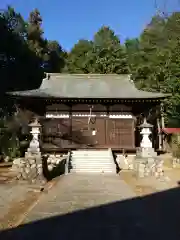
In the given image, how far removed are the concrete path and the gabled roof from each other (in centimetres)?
1087

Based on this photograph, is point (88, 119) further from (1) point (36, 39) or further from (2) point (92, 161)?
(1) point (36, 39)

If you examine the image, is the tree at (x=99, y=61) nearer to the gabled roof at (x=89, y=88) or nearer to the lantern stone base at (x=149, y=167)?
the gabled roof at (x=89, y=88)

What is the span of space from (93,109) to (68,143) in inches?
119

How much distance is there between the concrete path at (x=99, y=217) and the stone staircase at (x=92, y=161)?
6325 mm

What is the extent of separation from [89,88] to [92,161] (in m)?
7.37

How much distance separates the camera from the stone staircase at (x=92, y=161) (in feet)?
58.2

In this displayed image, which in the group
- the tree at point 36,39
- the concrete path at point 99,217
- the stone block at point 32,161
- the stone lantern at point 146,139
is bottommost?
the concrete path at point 99,217

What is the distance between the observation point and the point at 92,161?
1889 centimetres

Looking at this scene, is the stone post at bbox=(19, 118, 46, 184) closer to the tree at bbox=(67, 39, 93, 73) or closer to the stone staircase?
the stone staircase

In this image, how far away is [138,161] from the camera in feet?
52.9

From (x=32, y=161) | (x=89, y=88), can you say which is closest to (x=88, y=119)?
(x=89, y=88)

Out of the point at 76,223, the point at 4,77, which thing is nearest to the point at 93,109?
the point at 76,223

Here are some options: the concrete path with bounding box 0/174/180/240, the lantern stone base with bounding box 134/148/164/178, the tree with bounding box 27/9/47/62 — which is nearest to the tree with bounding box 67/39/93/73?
the tree with bounding box 27/9/47/62

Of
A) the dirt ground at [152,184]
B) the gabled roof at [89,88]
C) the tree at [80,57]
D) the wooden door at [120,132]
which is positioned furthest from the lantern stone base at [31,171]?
the tree at [80,57]
